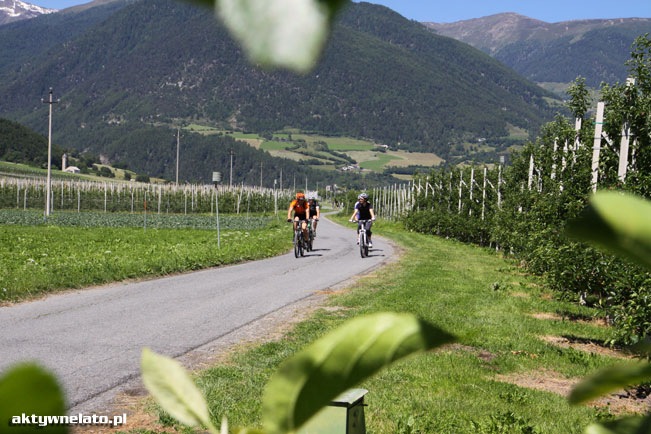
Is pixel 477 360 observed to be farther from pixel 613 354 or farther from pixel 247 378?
pixel 247 378

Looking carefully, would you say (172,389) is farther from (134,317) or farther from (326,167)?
(326,167)

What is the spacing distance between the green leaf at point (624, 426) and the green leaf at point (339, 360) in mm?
88

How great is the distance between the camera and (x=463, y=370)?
5629 mm

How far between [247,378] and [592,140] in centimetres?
613

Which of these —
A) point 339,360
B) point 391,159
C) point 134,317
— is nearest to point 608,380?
point 339,360

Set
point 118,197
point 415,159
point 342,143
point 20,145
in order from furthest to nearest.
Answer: point 342,143
point 415,159
point 20,145
point 118,197

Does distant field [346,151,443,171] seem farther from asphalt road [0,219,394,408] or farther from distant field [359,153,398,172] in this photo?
asphalt road [0,219,394,408]

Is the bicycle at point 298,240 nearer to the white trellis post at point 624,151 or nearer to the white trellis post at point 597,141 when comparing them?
the white trellis post at point 597,141

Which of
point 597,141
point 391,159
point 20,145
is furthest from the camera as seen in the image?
point 391,159

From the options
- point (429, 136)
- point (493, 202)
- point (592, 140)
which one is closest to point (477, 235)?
point (493, 202)

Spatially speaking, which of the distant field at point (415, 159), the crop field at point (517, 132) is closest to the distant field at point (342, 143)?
the distant field at point (415, 159)

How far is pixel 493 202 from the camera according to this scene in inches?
853

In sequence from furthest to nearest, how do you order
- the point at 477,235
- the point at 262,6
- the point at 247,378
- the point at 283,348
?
1. the point at 477,235
2. the point at 283,348
3. the point at 247,378
4. the point at 262,6

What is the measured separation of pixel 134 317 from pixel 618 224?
859 centimetres
